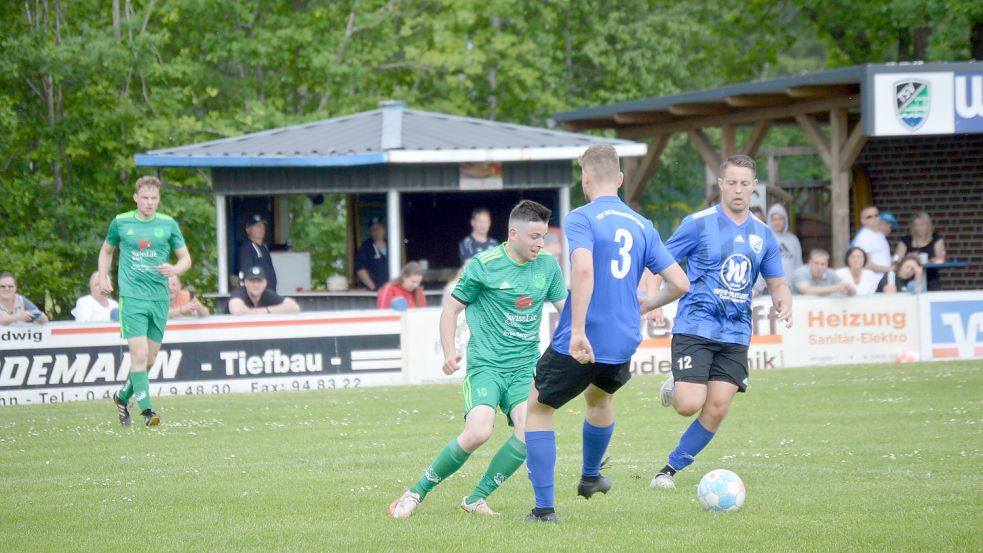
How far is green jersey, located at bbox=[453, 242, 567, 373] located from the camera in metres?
7.57

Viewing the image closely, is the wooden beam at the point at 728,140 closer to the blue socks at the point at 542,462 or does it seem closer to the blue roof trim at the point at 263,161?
the blue roof trim at the point at 263,161

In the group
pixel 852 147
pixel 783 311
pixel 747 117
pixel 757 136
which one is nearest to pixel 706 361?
pixel 783 311

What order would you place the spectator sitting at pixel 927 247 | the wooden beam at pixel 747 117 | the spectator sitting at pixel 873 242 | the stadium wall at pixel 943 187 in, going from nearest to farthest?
the spectator sitting at pixel 873 242, the spectator sitting at pixel 927 247, the wooden beam at pixel 747 117, the stadium wall at pixel 943 187

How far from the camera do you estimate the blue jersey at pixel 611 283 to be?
23.5 feet

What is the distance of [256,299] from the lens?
55.6 ft

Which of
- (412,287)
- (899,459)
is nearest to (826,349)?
(412,287)

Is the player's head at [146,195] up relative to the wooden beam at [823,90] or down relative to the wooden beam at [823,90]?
down

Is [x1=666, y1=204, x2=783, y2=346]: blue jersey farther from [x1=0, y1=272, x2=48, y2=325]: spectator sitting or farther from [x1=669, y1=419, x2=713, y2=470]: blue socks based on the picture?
[x1=0, y1=272, x2=48, y2=325]: spectator sitting

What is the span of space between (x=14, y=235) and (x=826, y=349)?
46.7ft

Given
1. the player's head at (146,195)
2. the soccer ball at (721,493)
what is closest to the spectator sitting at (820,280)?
the player's head at (146,195)

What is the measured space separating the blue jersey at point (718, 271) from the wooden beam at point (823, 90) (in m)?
12.2

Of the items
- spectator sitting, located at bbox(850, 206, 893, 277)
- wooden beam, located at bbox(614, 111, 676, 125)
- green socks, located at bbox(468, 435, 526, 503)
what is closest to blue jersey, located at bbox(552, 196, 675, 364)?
green socks, located at bbox(468, 435, 526, 503)

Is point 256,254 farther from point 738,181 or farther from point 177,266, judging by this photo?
point 738,181

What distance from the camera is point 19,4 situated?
2486cm
